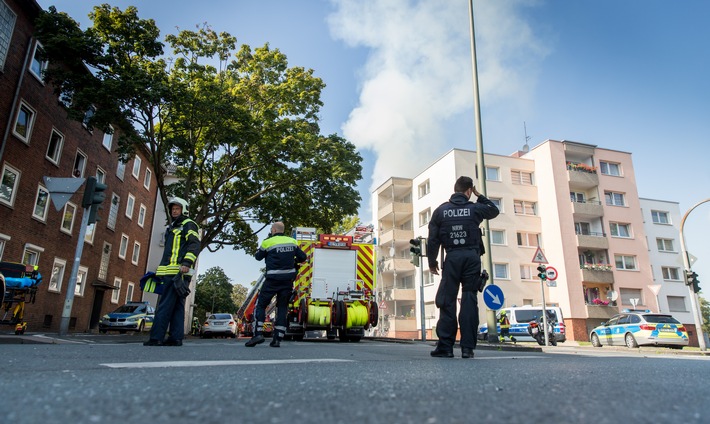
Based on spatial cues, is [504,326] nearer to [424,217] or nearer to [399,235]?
[424,217]

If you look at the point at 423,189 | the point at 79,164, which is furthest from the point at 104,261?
the point at 423,189

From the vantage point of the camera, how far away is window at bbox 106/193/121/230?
2907 centimetres

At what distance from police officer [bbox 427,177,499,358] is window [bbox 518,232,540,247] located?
34561mm

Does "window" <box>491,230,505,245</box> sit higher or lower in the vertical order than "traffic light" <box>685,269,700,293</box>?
higher

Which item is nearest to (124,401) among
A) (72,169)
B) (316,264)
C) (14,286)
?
(14,286)

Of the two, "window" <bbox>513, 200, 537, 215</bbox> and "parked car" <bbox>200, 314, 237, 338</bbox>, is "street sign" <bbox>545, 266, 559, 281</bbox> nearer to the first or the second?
"parked car" <bbox>200, 314, 237, 338</bbox>

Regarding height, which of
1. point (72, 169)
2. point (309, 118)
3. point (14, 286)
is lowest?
point (14, 286)

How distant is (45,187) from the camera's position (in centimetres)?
2022

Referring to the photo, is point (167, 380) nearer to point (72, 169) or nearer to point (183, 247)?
point (183, 247)

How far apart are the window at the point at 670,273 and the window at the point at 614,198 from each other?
9.66m

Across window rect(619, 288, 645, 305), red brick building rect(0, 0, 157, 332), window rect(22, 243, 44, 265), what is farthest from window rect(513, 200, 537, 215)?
window rect(22, 243, 44, 265)

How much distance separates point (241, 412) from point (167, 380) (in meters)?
0.96

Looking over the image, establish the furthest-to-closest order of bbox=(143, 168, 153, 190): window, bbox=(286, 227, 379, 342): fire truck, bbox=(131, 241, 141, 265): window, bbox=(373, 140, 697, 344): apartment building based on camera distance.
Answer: bbox=(373, 140, 697, 344): apartment building
bbox=(143, 168, 153, 190): window
bbox=(131, 241, 141, 265): window
bbox=(286, 227, 379, 342): fire truck

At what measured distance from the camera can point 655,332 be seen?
1898cm
